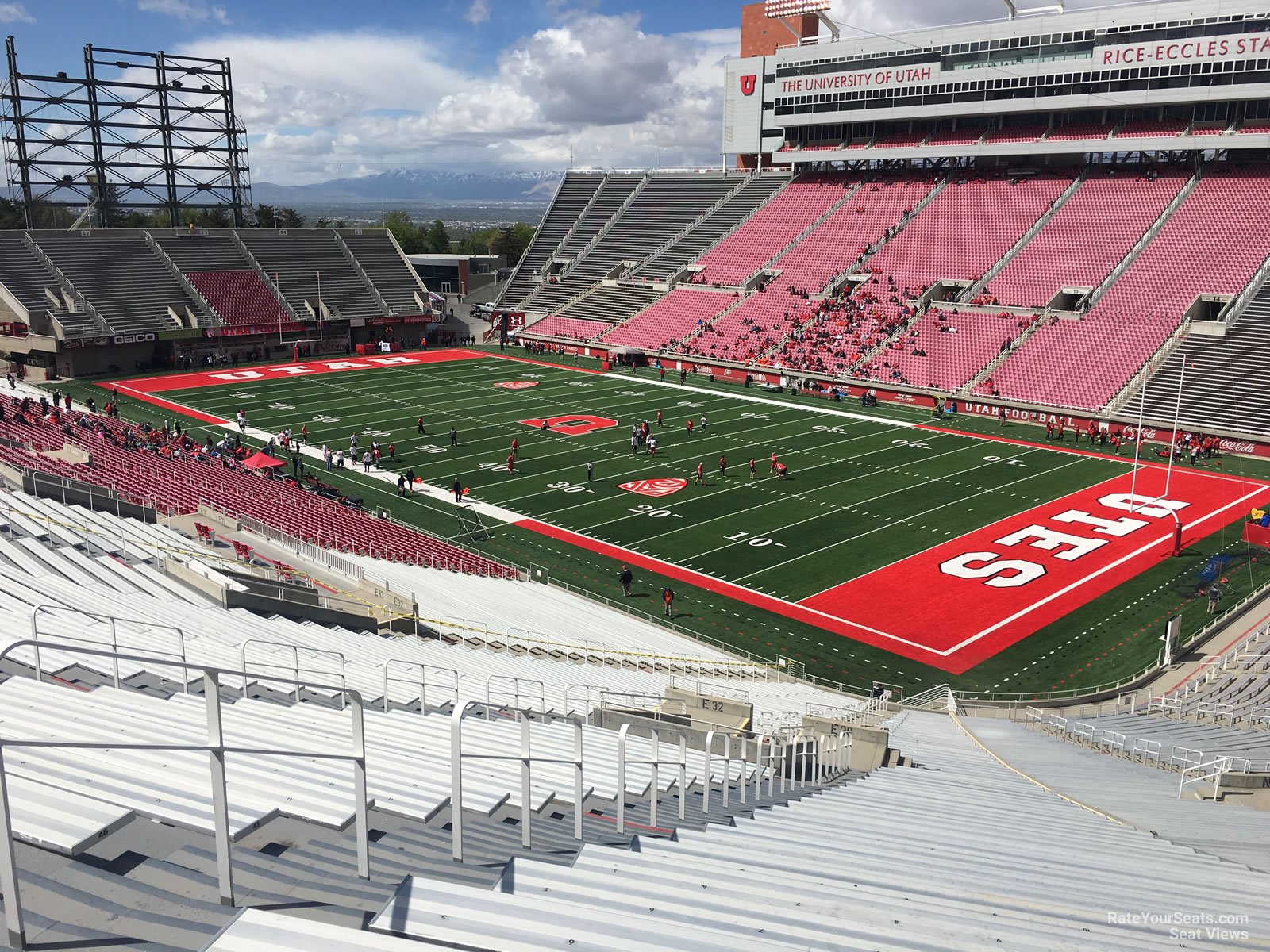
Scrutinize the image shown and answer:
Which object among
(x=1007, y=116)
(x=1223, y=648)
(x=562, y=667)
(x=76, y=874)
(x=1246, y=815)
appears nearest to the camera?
(x=76, y=874)

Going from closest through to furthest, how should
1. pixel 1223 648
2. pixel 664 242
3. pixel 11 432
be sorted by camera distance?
pixel 1223 648 → pixel 11 432 → pixel 664 242

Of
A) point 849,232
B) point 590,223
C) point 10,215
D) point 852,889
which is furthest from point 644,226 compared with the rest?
point 10,215

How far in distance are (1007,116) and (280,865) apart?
61.4 metres

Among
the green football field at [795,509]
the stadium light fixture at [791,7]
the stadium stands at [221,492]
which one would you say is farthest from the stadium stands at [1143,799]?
the stadium light fixture at [791,7]

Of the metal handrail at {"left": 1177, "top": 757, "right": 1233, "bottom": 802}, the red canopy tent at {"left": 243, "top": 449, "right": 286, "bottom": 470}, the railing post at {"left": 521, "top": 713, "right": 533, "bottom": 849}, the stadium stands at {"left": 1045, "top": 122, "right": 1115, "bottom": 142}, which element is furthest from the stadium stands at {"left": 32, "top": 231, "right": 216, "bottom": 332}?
the railing post at {"left": 521, "top": 713, "right": 533, "bottom": 849}

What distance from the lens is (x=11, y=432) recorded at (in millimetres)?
26172

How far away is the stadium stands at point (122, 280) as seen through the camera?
5025cm

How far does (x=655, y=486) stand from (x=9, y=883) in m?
27.5

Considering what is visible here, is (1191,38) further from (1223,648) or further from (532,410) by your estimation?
(1223,648)

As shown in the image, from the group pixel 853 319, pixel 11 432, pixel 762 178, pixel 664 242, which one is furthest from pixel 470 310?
pixel 11 432

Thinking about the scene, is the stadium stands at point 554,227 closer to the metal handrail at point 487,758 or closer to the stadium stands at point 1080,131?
the stadium stands at point 1080,131

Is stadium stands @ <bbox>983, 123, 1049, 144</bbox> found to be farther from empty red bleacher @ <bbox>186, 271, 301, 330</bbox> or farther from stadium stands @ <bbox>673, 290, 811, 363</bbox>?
empty red bleacher @ <bbox>186, 271, 301, 330</bbox>

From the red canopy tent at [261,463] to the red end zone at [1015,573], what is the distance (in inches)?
687

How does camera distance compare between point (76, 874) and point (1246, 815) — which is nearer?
point (76, 874)
